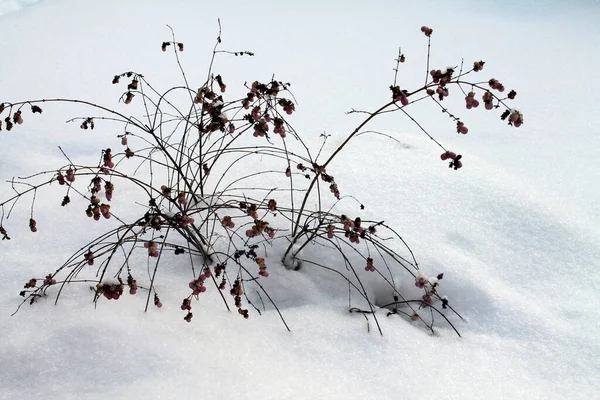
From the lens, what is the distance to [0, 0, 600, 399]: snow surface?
1024mm

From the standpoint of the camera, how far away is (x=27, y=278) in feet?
3.98

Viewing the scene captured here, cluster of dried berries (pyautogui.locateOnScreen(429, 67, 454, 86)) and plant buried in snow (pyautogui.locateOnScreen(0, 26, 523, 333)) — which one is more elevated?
cluster of dried berries (pyautogui.locateOnScreen(429, 67, 454, 86))

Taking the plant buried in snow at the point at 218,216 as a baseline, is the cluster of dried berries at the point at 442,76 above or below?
above

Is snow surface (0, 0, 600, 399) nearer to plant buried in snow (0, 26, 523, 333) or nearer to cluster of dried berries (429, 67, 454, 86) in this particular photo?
plant buried in snow (0, 26, 523, 333)

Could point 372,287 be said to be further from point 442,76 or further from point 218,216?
point 442,76

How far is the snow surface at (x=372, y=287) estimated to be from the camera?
A: 1.02 metres

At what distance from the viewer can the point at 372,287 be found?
1337mm

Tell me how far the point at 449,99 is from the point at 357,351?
193 cm

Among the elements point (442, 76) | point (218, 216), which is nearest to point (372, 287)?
point (218, 216)

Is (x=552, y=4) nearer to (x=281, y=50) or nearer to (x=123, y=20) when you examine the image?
(x=281, y=50)

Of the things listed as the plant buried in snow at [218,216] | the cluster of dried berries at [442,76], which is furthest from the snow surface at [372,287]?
the cluster of dried berries at [442,76]

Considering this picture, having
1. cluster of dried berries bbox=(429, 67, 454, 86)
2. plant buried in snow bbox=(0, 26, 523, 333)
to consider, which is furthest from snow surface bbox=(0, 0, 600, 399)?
cluster of dried berries bbox=(429, 67, 454, 86)

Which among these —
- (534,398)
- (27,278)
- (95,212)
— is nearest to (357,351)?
(534,398)

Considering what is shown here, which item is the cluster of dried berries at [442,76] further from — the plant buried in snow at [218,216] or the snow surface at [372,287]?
the snow surface at [372,287]
